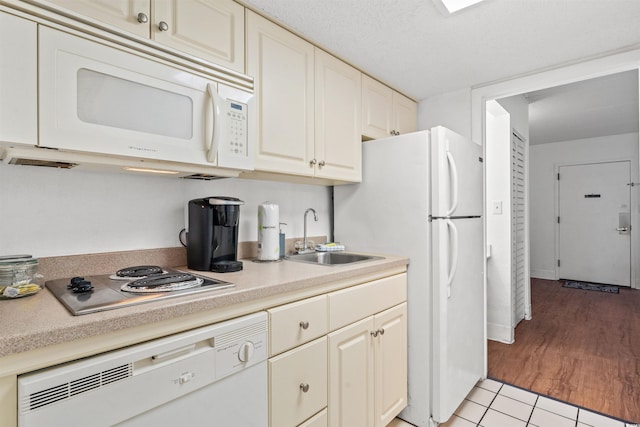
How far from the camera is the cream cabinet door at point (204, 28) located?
123cm

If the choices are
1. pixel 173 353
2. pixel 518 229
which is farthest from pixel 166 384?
pixel 518 229

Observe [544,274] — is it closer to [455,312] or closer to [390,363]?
[455,312]

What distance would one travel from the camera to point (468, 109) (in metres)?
2.46

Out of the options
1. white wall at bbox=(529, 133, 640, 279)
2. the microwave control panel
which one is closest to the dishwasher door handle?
the microwave control panel

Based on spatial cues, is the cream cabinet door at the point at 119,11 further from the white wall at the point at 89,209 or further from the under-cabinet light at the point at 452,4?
the under-cabinet light at the point at 452,4

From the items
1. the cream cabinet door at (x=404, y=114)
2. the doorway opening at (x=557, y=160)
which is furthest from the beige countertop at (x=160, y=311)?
the doorway opening at (x=557, y=160)

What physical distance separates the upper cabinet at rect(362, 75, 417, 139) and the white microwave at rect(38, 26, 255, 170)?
95 cm

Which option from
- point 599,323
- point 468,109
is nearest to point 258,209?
point 468,109

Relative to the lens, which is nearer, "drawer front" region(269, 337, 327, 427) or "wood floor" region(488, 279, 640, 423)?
"drawer front" region(269, 337, 327, 427)

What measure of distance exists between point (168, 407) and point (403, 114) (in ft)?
7.55

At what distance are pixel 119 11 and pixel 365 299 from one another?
150 cm

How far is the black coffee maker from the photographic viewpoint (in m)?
1.44

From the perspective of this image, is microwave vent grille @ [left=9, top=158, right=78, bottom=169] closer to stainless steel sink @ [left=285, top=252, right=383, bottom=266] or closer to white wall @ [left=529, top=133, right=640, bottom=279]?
stainless steel sink @ [left=285, top=252, right=383, bottom=266]

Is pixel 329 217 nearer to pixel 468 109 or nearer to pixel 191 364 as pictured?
pixel 468 109
